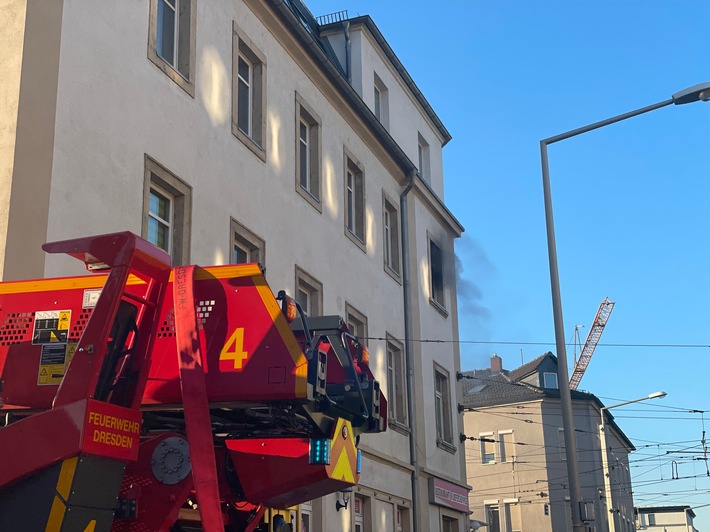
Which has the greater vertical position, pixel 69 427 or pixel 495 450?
pixel 495 450

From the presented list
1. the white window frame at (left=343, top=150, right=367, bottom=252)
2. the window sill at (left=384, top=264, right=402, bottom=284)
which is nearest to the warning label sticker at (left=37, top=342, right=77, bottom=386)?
the white window frame at (left=343, top=150, right=367, bottom=252)

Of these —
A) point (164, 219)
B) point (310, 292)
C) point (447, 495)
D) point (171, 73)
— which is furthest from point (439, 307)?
point (171, 73)

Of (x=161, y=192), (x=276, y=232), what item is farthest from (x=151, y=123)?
(x=276, y=232)

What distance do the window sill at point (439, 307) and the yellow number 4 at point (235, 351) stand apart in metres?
19.7

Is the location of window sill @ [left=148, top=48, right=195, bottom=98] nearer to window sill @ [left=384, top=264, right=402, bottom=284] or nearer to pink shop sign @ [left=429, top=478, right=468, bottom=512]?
window sill @ [left=384, top=264, right=402, bottom=284]

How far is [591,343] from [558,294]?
287ft

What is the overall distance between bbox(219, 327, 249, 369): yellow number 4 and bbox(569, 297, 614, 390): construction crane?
9488 cm

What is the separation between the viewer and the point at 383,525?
2041 cm

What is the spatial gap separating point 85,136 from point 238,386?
21.2 feet

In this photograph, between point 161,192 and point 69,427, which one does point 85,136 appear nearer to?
point 161,192

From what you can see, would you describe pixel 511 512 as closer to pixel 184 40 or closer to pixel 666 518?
pixel 184 40

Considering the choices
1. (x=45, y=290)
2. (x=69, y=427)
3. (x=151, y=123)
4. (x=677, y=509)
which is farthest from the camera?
(x=677, y=509)

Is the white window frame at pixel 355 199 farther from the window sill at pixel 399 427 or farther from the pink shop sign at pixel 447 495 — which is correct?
the pink shop sign at pixel 447 495

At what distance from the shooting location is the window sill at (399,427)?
70.5 ft
